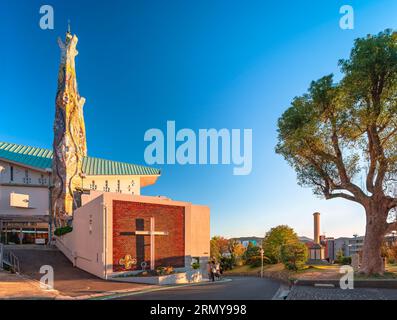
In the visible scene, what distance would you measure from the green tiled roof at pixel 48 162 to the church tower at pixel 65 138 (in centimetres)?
400

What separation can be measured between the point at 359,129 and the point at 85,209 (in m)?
17.7

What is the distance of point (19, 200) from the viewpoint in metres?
44.8

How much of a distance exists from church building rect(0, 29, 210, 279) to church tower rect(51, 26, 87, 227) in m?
0.11

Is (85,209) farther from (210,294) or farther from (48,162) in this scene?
(48,162)

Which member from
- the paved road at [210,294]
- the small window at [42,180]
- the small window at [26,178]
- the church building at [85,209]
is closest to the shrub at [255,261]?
the church building at [85,209]

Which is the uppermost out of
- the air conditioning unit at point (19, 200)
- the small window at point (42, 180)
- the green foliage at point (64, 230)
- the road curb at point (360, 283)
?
the small window at point (42, 180)

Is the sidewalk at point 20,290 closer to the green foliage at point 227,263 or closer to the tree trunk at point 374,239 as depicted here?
the tree trunk at point 374,239

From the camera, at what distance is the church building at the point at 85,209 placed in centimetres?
2416

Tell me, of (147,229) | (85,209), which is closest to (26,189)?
(85,209)

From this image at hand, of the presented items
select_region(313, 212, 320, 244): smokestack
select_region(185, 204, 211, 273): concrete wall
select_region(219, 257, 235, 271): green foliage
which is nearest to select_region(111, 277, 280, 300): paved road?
select_region(185, 204, 211, 273): concrete wall
